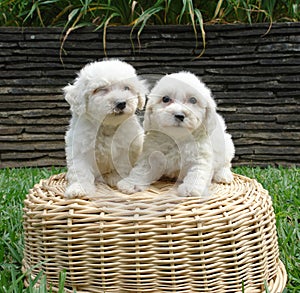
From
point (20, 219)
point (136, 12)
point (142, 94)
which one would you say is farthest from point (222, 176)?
point (136, 12)

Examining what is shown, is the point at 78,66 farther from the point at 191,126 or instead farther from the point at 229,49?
the point at 191,126

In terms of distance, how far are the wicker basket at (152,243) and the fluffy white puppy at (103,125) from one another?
0.16 meters

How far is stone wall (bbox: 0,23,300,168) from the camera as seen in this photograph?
396 centimetres

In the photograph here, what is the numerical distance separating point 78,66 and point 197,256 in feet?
9.63

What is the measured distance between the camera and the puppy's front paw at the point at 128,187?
169 cm

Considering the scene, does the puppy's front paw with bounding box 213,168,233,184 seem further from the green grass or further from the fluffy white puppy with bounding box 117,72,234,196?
the green grass

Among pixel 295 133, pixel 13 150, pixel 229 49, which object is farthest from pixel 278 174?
pixel 13 150

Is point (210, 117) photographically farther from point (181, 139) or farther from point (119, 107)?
point (119, 107)

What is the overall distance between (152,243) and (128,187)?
1.04 feet

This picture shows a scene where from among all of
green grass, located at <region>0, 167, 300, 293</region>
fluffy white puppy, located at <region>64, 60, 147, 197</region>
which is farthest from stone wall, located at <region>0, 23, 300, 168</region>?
fluffy white puppy, located at <region>64, 60, 147, 197</region>

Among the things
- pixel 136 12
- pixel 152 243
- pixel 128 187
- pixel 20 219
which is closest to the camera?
pixel 152 243

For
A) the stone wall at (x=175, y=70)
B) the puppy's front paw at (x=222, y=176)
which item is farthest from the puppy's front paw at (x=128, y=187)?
the stone wall at (x=175, y=70)

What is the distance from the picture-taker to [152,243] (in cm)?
145

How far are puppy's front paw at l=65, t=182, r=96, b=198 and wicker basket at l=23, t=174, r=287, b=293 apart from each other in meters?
0.04
